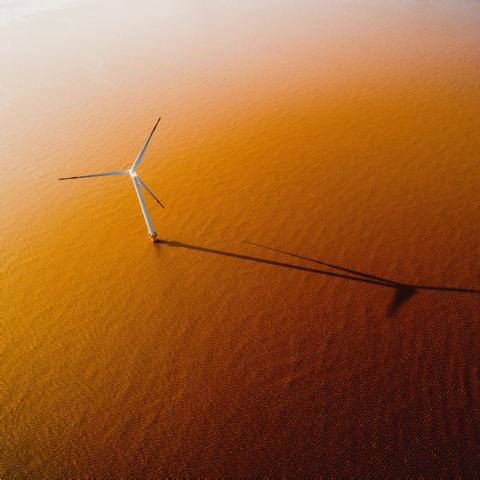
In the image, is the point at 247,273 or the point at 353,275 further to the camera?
the point at 247,273

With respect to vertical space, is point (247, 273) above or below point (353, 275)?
above

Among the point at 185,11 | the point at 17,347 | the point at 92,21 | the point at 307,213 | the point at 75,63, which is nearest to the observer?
the point at 17,347

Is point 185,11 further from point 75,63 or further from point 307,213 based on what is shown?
point 307,213

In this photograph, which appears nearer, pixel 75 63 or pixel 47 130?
pixel 47 130

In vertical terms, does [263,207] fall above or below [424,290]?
above

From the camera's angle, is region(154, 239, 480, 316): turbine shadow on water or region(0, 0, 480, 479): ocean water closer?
region(0, 0, 480, 479): ocean water

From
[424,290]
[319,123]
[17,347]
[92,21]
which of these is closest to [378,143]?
[319,123]

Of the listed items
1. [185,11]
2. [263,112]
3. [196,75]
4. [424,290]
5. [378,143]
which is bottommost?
[424,290]

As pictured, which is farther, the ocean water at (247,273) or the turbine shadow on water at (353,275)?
the turbine shadow on water at (353,275)
